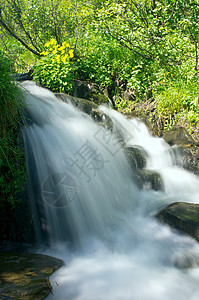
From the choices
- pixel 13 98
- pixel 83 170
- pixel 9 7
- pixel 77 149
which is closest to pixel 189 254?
pixel 83 170

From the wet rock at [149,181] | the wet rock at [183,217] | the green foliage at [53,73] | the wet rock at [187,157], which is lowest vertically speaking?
the wet rock at [183,217]

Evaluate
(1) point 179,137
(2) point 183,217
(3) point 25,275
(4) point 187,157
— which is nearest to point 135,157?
(4) point 187,157

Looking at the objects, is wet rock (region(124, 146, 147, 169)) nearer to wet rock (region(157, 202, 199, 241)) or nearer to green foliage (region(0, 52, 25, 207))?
wet rock (region(157, 202, 199, 241))

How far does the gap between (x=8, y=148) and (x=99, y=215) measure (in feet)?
4.84

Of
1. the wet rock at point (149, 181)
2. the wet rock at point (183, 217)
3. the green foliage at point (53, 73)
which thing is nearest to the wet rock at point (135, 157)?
the wet rock at point (149, 181)

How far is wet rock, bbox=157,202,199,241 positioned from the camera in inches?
118

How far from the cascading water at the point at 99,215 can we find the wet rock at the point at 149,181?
0.29 feet

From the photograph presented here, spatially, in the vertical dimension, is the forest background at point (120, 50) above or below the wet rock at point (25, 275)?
above

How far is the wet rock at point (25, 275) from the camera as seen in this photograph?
6.01 feet

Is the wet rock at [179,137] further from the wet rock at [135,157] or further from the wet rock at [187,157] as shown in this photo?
the wet rock at [135,157]

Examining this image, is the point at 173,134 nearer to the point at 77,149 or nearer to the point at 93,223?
the point at 77,149

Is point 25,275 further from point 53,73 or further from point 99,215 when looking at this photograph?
point 53,73

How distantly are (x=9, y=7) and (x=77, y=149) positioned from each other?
241 inches

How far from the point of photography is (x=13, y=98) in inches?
116
